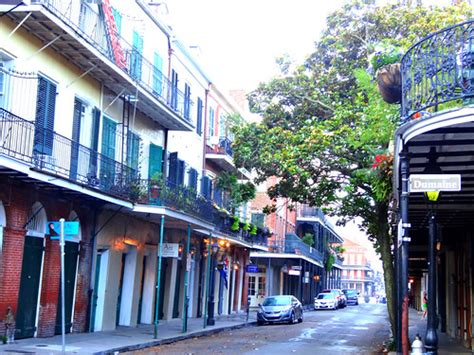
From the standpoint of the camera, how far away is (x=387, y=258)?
60.9ft

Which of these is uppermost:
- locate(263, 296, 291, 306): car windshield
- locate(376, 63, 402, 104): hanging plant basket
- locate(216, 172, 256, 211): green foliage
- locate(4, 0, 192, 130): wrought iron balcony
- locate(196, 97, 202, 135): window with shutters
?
locate(196, 97, 202, 135): window with shutters

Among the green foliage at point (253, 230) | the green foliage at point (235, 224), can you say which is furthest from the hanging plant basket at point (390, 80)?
the green foliage at point (253, 230)

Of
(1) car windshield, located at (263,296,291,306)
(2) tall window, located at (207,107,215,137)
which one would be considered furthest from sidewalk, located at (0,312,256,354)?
(2) tall window, located at (207,107,215,137)

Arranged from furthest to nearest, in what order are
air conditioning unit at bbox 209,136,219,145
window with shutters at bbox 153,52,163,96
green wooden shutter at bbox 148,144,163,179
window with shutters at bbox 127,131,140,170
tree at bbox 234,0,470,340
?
air conditioning unit at bbox 209,136,219,145 → green wooden shutter at bbox 148,144,163,179 → window with shutters at bbox 153,52,163,96 → window with shutters at bbox 127,131,140,170 → tree at bbox 234,0,470,340

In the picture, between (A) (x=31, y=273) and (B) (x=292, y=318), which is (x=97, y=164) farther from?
(B) (x=292, y=318)

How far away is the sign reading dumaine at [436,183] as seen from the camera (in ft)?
26.9

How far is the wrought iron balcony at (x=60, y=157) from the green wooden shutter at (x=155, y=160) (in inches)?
114

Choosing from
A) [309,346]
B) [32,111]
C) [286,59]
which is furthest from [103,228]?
[286,59]

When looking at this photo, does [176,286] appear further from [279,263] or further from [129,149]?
[279,263]

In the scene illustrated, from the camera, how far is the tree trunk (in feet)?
58.1

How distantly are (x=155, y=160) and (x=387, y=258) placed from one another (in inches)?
380

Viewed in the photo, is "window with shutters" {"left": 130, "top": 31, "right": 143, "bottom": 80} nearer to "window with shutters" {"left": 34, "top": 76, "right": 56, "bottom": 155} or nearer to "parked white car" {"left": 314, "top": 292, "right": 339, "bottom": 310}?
"window with shutters" {"left": 34, "top": 76, "right": 56, "bottom": 155}

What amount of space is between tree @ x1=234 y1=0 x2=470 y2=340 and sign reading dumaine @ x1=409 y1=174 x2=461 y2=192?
956 cm

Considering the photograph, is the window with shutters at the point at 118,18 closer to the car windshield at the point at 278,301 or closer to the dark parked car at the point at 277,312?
the dark parked car at the point at 277,312
